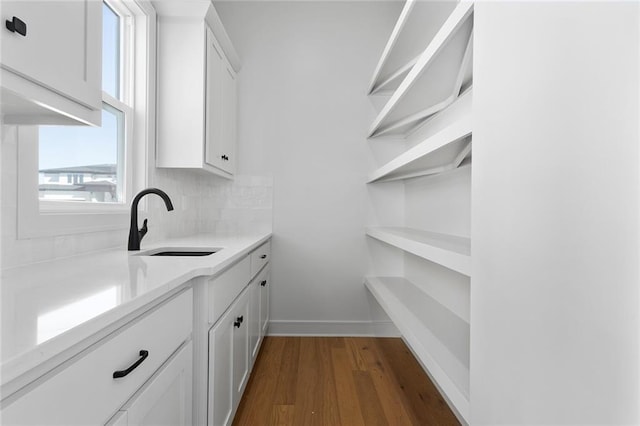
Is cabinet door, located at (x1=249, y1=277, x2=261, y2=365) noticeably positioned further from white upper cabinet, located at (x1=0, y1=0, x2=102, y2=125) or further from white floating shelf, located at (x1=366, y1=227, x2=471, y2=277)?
white upper cabinet, located at (x1=0, y1=0, x2=102, y2=125)

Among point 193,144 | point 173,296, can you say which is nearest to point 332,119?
point 193,144

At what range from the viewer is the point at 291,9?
3000mm

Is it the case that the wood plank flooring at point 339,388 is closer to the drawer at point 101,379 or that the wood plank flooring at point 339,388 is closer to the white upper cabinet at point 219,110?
the drawer at point 101,379

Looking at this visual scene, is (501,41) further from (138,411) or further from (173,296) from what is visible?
(138,411)

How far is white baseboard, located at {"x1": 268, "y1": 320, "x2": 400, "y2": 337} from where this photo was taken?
300 centimetres

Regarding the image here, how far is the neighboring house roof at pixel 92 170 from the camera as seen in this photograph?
56.3 inches

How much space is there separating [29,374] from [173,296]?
52cm

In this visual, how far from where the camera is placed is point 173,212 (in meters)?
2.40

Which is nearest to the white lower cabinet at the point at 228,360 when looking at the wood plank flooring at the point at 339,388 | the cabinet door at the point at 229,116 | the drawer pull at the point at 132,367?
the wood plank flooring at the point at 339,388

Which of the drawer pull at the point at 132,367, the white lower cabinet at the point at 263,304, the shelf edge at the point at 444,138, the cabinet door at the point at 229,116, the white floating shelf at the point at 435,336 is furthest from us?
the cabinet door at the point at 229,116

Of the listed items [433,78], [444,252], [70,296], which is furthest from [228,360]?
[433,78]

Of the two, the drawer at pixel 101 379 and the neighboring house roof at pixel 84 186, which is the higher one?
the neighboring house roof at pixel 84 186

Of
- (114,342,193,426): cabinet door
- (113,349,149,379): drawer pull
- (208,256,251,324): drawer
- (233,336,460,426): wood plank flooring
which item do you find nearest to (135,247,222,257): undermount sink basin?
(208,256,251,324): drawer

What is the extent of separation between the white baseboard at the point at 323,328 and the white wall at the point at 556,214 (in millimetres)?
2041
